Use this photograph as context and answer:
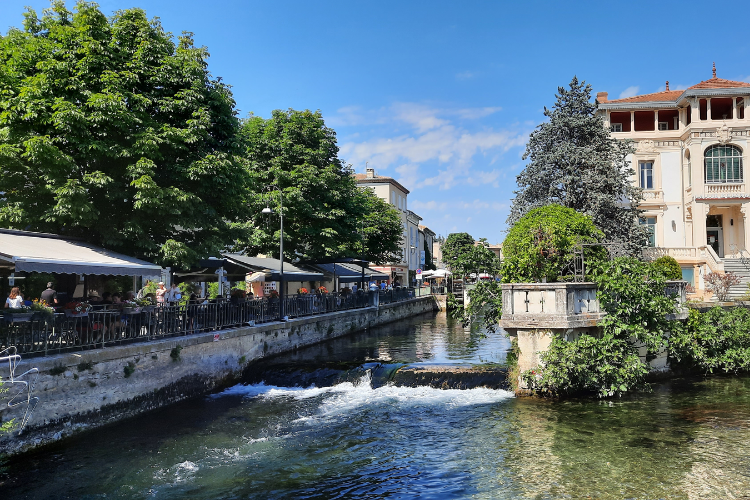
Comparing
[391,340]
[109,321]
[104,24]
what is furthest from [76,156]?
[391,340]

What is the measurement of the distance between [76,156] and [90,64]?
280cm

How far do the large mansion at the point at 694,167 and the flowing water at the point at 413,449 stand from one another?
899 inches

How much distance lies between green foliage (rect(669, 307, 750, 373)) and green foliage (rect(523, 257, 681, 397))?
2.18 m

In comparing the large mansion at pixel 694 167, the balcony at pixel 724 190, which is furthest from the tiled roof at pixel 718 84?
the balcony at pixel 724 190

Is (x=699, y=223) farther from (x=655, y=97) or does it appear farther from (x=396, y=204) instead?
(x=396, y=204)

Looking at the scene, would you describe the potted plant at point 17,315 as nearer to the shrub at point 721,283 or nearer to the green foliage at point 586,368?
the green foliage at point 586,368

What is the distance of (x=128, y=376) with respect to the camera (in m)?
13.3

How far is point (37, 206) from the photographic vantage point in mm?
16906

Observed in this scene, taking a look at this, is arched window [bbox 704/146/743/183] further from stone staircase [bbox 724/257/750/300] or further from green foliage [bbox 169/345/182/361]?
green foliage [bbox 169/345/182/361]

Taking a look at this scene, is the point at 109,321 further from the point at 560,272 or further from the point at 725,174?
the point at 725,174

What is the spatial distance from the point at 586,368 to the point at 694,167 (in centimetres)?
2768

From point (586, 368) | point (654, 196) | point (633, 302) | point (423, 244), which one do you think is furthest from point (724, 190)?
point (423, 244)

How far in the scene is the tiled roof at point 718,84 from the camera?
36094 millimetres

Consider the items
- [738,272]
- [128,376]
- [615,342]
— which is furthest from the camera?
[738,272]
